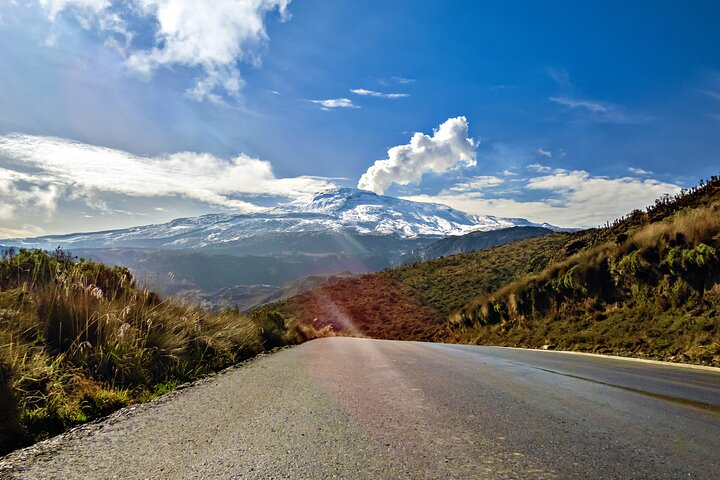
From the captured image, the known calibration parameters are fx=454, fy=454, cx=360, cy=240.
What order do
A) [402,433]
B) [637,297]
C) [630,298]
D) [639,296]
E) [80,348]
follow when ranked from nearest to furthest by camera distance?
1. [402,433]
2. [80,348]
3. [639,296]
4. [637,297]
5. [630,298]

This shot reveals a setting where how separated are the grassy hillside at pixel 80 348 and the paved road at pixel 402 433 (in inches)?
19.3

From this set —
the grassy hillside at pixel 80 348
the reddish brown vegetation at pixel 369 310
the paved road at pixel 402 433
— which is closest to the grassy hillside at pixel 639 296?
the paved road at pixel 402 433

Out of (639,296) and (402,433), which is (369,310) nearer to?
(639,296)

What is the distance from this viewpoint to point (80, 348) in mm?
5539

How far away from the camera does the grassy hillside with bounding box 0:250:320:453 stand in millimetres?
4102

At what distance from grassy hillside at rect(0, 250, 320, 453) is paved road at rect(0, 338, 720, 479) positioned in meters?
0.49

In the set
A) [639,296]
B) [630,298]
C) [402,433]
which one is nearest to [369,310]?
[630,298]

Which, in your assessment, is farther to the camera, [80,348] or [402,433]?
[80,348]

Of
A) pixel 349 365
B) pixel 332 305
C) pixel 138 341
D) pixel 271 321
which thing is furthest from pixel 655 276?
pixel 332 305

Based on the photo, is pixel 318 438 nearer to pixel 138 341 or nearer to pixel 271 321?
pixel 138 341

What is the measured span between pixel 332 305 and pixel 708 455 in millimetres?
46444

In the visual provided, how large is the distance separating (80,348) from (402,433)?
13.8 ft

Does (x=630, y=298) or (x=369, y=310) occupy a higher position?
(x=630, y=298)

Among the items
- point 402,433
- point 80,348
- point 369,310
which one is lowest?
point 369,310
